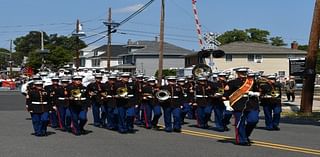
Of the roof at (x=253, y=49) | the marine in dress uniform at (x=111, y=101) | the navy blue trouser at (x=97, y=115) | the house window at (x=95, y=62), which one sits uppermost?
the roof at (x=253, y=49)

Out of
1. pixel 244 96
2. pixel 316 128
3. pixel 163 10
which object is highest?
pixel 163 10

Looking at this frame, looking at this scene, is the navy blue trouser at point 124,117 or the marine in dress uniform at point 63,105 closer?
the navy blue trouser at point 124,117

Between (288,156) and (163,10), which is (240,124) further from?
(163,10)

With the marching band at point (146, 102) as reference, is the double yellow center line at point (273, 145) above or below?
below

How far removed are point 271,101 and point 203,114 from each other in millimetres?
2178

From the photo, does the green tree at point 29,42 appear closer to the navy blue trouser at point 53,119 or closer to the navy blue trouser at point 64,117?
the navy blue trouser at point 53,119

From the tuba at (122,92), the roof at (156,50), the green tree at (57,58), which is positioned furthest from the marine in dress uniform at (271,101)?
the green tree at (57,58)

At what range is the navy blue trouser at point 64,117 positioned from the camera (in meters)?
16.2

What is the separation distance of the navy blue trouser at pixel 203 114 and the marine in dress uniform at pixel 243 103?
15.0 ft

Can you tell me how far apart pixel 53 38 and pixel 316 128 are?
135m

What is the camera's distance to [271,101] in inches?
688

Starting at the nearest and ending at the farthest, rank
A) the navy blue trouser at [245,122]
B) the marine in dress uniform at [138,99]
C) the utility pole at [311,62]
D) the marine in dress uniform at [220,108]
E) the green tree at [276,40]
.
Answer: the navy blue trouser at [245,122], the marine in dress uniform at [138,99], the marine in dress uniform at [220,108], the utility pole at [311,62], the green tree at [276,40]

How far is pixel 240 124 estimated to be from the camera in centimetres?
1293

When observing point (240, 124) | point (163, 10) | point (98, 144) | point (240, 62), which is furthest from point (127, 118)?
point (240, 62)
